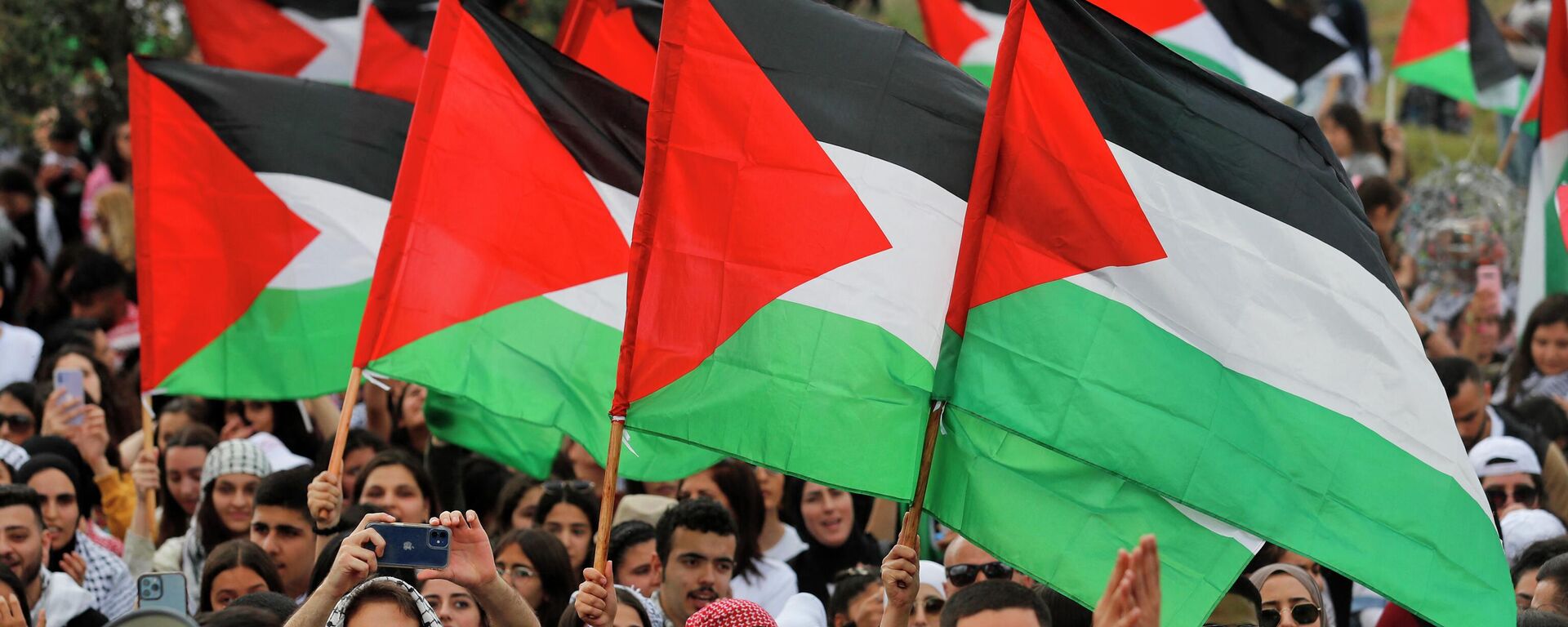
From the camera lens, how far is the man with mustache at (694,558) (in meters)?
8.09

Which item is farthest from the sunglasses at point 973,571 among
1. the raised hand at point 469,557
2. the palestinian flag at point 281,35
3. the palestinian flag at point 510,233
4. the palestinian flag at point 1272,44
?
the palestinian flag at point 1272,44

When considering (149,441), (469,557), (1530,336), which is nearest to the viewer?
(469,557)

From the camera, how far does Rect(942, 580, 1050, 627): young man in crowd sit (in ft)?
18.8

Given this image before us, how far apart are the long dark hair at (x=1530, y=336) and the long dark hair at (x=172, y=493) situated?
7.03 meters

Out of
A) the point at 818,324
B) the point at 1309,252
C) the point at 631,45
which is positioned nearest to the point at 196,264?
the point at 631,45

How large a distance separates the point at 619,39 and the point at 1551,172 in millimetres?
5006

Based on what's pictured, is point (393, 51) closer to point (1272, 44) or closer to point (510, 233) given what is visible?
point (510, 233)

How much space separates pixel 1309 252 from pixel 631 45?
3.55 metres

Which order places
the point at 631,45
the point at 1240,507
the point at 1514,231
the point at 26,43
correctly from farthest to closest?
the point at 26,43 → the point at 1514,231 → the point at 631,45 → the point at 1240,507

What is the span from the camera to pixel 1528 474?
8680mm

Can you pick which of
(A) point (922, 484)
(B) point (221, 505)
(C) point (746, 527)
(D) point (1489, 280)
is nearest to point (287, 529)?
(B) point (221, 505)

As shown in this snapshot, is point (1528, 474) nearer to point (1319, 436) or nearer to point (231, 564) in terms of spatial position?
point (1319, 436)

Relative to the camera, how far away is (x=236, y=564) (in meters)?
7.68

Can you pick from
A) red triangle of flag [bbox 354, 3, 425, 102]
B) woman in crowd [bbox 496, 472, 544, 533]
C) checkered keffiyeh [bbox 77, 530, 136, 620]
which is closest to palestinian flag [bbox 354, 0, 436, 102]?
red triangle of flag [bbox 354, 3, 425, 102]
